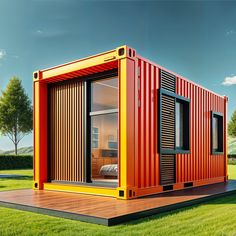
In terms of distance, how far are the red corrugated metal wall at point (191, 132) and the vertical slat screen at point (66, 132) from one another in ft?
4.55

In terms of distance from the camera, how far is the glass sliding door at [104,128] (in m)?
7.01

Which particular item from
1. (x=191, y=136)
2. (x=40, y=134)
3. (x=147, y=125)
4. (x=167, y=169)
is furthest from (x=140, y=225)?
(x=191, y=136)

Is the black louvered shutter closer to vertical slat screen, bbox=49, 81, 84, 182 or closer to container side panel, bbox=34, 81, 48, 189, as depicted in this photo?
vertical slat screen, bbox=49, 81, 84, 182

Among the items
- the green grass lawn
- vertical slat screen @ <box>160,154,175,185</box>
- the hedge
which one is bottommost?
the hedge

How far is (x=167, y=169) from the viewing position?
7277 millimetres

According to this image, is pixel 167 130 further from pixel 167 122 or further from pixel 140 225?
pixel 140 225

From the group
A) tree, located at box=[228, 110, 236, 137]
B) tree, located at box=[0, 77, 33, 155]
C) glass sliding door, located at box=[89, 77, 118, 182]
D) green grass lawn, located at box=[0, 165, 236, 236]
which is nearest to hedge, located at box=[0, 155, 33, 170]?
tree, located at box=[0, 77, 33, 155]

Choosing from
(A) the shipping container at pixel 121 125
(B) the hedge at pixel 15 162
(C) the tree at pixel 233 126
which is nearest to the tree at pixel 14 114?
(B) the hedge at pixel 15 162

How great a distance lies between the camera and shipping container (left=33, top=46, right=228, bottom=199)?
6023 mm

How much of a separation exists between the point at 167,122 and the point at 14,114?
2026 centimetres

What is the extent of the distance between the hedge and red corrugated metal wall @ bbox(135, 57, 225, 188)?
44.0 ft

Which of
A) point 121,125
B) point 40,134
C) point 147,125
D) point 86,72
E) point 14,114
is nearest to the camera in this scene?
point 121,125

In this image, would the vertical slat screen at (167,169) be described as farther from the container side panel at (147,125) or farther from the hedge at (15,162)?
the hedge at (15,162)

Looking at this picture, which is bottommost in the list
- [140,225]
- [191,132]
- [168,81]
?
[140,225]
